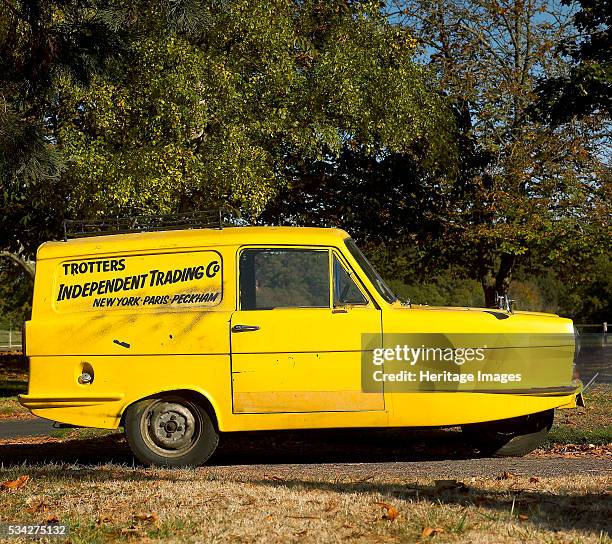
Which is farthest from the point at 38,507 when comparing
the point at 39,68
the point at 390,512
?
the point at 39,68

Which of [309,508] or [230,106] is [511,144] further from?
[309,508]

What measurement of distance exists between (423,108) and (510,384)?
15.0 m

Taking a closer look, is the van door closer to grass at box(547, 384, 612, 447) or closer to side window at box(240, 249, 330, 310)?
side window at box(240, 249, 330, 310)

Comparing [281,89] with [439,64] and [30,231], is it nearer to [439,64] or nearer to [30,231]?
[439,64]

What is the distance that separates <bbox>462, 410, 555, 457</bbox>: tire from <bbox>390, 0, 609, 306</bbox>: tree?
620 inches

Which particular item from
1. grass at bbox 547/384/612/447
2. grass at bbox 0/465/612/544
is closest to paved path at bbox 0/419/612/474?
grass at bbox 0/465/612/544

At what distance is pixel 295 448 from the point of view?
11.2 meters

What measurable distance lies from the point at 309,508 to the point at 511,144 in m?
21.0

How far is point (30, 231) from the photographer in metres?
26.3

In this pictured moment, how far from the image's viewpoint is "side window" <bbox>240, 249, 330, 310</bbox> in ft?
31.4

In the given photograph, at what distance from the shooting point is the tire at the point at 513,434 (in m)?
9.95

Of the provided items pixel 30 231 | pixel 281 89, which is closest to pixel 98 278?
pixel 281 89

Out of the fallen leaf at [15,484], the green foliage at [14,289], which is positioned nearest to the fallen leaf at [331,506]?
the fallen leaf at [15,484]

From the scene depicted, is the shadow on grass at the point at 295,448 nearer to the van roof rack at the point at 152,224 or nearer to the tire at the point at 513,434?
the tire at the point at 513,434
